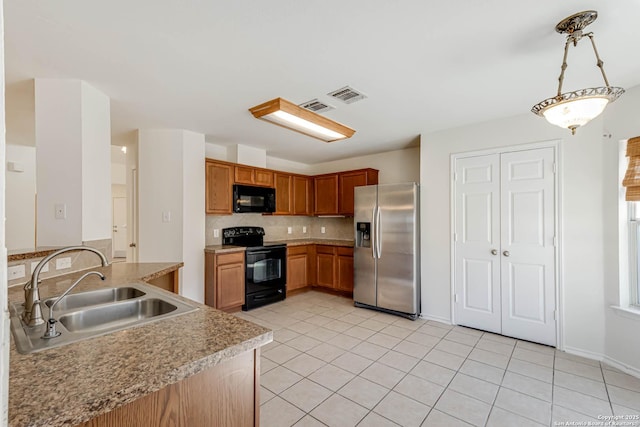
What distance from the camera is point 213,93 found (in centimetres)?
255

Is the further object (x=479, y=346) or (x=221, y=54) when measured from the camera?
(x=479, y=346)

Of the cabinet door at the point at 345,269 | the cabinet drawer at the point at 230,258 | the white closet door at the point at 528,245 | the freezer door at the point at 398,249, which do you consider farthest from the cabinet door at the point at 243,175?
the white closet door at the point at 528,245

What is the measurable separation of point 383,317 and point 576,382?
1909 millimetres

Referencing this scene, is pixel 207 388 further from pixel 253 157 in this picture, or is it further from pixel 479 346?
pixel 253 157

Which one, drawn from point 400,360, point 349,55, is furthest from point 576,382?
point 349,55

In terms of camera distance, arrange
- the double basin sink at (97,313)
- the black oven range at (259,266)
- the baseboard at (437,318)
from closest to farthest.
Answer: the double basin sink at (97,313) → the baseboard at (437,318) → the black oven range at (259,266)

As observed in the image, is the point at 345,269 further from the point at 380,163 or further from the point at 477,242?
the point at 477,242

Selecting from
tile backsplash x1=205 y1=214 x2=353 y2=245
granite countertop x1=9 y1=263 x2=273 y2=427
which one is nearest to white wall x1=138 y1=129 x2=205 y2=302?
tile backsplash x1=205 y1=214 x2=353 y2=245

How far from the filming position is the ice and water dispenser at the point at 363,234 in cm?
403

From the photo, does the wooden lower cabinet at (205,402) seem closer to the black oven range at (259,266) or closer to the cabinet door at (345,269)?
the black oven range at (259,266)

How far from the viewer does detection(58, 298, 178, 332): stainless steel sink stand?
4.68 feet

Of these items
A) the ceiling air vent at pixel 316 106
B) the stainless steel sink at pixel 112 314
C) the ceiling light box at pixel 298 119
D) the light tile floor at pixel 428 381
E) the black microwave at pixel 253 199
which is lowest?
the light tile floor at pixel 428 381

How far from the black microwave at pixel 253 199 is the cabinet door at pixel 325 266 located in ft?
3.71

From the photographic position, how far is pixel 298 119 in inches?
116
